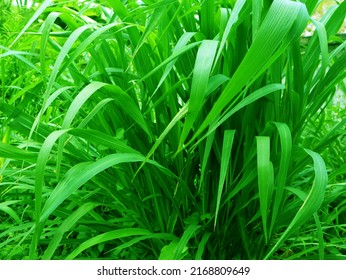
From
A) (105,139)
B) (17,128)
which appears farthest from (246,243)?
(17,128)

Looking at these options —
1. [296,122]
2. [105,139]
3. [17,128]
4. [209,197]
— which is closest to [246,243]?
[209,197]

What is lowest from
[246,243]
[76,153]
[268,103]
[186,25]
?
[246,243]

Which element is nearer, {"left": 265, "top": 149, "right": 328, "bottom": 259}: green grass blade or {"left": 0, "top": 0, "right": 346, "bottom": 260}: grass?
{"left": 265, "top": 149, "right": 328, "bottom": 259}: green grass blade

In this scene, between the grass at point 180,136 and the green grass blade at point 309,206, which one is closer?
the green grass blade at point 309,206

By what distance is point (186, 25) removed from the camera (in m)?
1.08

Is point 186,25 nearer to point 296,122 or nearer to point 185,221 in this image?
point 296,122

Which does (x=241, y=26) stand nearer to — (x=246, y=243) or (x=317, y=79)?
(x=317, y=79)

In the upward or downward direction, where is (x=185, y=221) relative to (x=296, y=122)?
downward

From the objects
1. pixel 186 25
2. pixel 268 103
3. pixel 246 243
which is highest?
pixel 186 25

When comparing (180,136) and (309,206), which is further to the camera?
(180,136)

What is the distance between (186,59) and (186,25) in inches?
3.1

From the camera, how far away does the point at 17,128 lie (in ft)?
3.59

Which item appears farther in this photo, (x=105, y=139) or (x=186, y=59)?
(x=186, y=59)

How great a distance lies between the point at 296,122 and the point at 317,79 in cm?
11
